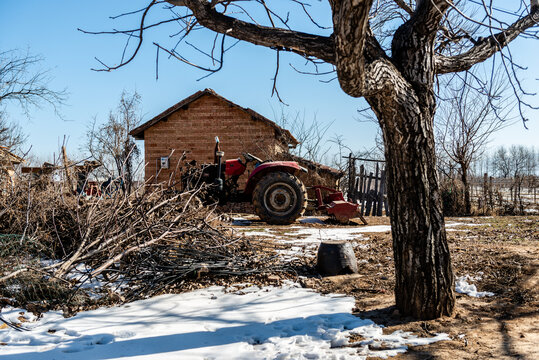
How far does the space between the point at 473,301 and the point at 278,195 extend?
560cm

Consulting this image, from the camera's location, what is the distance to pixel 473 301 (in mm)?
→ 3686

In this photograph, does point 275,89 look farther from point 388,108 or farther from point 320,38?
point 388,108

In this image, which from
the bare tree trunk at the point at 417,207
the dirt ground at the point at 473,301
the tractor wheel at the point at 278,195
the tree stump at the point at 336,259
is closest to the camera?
the dirt ground at the point at 473,301

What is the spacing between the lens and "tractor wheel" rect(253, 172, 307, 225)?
8.83 metres

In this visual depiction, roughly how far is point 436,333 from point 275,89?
252 centimetres

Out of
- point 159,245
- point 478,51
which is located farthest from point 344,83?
point 159,245

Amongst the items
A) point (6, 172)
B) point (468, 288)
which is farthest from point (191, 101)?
point (468, 288)

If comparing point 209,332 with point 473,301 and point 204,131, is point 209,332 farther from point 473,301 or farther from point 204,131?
point 204,131

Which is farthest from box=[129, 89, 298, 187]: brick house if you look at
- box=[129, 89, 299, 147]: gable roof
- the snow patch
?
the snow patch

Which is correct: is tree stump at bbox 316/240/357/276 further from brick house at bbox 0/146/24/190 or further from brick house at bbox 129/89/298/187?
brick house at bbox 129/89/298/187

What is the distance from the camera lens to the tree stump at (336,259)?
15.1 feet

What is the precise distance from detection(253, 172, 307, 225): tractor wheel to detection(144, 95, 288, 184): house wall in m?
7.06

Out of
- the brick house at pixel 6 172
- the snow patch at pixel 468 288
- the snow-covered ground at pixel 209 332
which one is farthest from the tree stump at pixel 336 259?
the brick house at pixel 6 172

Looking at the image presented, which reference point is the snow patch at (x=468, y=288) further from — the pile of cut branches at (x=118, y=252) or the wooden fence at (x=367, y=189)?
the wooden fence at (x=367, y=189)
